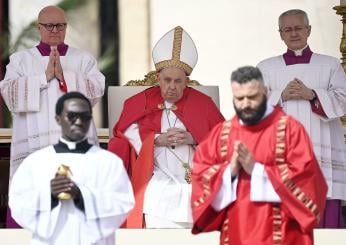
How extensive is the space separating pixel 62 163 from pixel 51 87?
10.9 ft

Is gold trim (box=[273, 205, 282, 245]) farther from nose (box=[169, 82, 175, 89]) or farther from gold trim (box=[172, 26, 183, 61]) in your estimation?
gold trim (box=[172, 26, 183, 61])

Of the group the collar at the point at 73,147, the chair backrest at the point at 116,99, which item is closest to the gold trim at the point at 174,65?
the chair backrest at the point at 116,99

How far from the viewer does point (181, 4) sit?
15.3 m

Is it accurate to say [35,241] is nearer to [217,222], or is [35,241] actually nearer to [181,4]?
[217,222]

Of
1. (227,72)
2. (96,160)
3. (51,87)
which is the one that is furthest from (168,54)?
(227,72)

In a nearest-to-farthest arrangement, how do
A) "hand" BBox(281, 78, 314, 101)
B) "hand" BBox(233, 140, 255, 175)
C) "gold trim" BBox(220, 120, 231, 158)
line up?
"hand" BBox(233, 140, 255, 175) < "gold trim" BBox(220, 120, 231, 158) < "hand" BBox(281, 78, 314, 101)

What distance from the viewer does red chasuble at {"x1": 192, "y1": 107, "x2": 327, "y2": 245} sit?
836 cm

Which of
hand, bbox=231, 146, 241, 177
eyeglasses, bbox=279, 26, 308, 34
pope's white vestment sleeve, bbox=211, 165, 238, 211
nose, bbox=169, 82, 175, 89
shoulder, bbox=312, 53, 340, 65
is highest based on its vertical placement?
eyeglasses, bbox=279, 26, 308, 34

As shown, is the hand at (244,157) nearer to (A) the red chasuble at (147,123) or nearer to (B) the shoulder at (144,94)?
(A) the red chasuble at (147,123)

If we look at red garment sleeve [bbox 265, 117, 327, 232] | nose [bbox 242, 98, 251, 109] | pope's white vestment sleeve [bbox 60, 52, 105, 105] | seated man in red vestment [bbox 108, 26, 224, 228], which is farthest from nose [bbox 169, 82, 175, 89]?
nose [bbox 242, 98, 251, 109]

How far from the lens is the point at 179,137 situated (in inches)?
437

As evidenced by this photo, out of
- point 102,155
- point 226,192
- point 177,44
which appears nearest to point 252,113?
point 226,192

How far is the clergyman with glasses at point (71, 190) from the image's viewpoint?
841 centimetres

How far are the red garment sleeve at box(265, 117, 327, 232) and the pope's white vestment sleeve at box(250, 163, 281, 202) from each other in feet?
0.09
